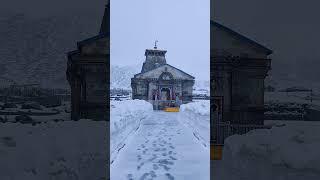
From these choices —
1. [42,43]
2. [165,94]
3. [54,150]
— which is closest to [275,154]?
[54,150]

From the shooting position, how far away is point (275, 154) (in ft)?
20.0

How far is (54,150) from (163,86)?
22235 mm

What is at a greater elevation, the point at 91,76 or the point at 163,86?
the point at 163,86

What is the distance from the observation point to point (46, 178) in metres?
5.75

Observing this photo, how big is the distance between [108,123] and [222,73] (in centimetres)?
266

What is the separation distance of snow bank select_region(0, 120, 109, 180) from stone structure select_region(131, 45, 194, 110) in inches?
742

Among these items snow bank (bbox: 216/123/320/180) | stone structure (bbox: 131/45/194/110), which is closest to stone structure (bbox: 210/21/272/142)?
snow bank (bbox: 216/123/320/180)

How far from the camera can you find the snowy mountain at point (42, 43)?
21.2 ft

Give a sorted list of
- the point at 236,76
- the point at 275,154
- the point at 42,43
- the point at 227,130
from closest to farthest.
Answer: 1. the point at 275,154
2. the point at 42,43
3. the point at 227,130
4. the point at 236,76

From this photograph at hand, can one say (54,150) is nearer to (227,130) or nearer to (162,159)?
(162,159)

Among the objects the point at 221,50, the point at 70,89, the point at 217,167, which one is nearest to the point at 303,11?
the point at 221,50

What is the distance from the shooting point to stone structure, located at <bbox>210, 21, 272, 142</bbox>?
7172 mm

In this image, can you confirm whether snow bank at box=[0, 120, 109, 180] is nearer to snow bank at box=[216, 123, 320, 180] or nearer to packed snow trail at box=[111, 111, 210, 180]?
packed snow trail at box=[111, 111, 210, 180]

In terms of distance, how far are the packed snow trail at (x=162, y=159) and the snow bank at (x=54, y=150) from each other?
29.3 inches
